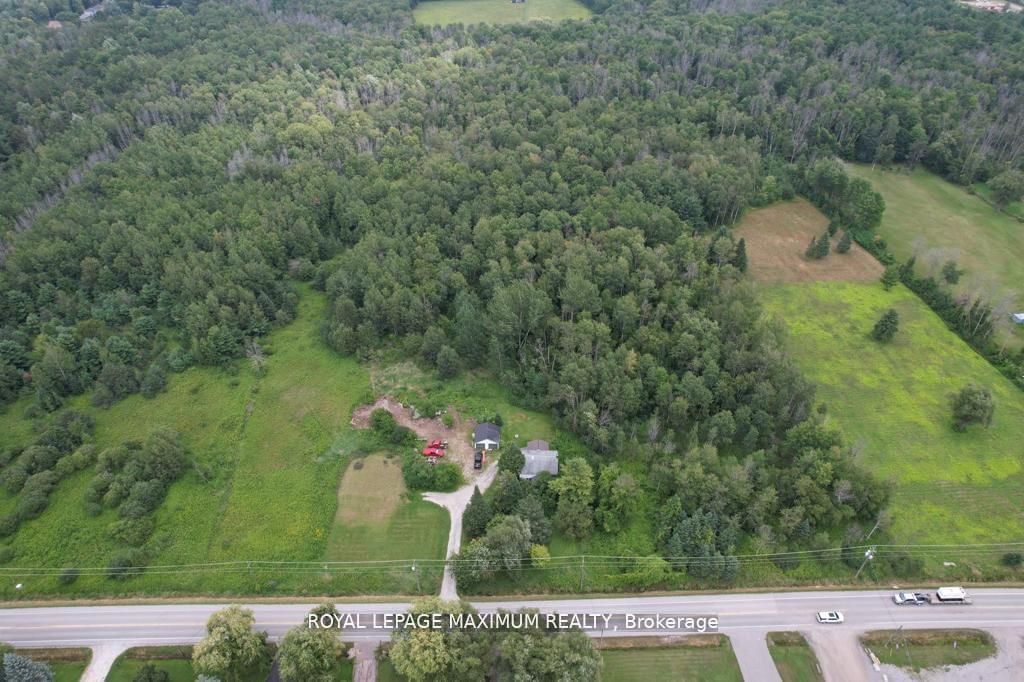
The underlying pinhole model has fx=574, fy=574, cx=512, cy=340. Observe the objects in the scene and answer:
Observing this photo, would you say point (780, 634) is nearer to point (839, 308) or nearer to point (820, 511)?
point (820, 511)

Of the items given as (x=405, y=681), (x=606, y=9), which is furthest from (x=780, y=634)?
(x=606, y=9)

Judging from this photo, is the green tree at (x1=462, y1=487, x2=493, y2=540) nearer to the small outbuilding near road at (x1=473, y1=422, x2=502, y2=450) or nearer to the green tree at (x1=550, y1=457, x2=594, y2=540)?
the green tree at (x1=550, y1=457, x2=594, y2=540)

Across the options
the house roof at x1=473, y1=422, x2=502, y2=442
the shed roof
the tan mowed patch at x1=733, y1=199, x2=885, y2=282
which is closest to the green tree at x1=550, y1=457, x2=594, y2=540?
the shed roof

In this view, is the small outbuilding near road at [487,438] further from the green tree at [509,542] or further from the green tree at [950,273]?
the green tree at [950,273]

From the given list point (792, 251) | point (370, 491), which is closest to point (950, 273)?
point (792, 251)

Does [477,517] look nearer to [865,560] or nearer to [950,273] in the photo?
[865,560]
